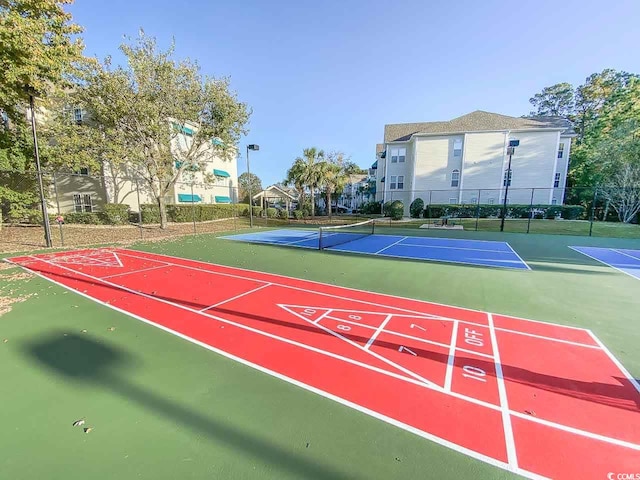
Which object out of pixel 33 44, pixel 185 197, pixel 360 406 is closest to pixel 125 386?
pixel 360 406

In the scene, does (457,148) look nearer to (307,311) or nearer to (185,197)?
(185,197)

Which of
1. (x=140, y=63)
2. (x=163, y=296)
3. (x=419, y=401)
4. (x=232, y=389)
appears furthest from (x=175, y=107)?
(x=419, y=401)

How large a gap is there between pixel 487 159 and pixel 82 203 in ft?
122

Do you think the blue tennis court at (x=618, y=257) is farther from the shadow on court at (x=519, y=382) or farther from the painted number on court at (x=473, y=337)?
the shadow on court at (x=519, y=382)

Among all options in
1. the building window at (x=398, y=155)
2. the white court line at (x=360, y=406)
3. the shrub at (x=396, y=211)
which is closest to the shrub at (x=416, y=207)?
the shrub at (x=396, y=211)

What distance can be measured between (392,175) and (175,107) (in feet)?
80.4

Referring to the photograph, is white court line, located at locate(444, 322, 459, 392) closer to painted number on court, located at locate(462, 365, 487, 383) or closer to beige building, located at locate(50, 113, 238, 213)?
painted number on court, located at locate(462, 365, 487, 383)

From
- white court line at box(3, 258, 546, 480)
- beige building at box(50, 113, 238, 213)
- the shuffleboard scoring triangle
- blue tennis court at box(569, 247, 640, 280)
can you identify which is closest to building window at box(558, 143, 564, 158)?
blue tennis court at box(569, 247, 640, 280)

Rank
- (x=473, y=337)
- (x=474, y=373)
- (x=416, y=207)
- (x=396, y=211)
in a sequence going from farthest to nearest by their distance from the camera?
(x=416, y=207)
(x=396, y=211)
(x=473, y=337)
(x=474, y=373)

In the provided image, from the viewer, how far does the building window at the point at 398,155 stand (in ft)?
107

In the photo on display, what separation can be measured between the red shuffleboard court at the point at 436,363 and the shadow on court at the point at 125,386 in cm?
80

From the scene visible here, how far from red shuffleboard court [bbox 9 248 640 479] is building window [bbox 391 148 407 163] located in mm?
30040

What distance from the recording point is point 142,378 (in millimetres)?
3100

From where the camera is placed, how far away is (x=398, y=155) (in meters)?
32.8
